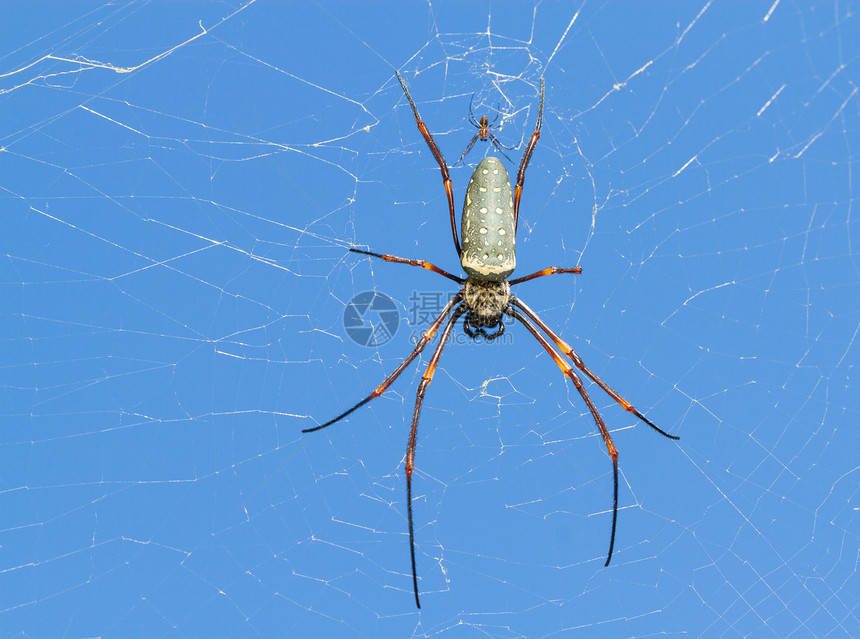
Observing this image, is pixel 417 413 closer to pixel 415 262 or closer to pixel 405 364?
pixel 405 364

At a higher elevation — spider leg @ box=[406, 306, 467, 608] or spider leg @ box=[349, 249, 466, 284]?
spider leg @ box=[349, 249, 466, 284]

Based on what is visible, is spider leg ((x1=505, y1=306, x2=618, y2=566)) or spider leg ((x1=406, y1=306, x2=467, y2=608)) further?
spider leg ((x1=505, y1=306, x2=618, y2=566))

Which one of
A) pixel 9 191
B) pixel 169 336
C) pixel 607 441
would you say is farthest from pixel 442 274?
pixel 9 191

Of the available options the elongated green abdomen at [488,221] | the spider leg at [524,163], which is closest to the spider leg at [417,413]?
the elongated green abdomen at [488,221]

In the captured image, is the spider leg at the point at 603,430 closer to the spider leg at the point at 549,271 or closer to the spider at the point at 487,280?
the spider at the point at 487,280

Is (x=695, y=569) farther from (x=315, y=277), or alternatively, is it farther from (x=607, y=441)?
(x=315, y=277)

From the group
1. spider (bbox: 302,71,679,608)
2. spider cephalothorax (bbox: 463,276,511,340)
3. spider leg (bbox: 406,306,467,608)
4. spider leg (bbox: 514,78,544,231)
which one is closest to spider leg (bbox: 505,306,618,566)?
spider (bbox: 302,71,679,608)

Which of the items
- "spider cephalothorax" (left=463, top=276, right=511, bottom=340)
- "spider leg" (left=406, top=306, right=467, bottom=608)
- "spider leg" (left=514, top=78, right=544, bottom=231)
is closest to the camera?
"spider leg" (left=406, top=306, right=467, bottom=608)

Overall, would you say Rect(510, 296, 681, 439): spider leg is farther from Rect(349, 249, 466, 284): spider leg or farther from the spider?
Rect(349, 249, 466, 284): spider leg
